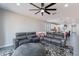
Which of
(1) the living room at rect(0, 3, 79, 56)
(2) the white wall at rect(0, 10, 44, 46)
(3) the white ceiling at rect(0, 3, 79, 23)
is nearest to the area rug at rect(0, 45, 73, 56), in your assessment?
(1) the living room at rect(0, 3, 79, 56)

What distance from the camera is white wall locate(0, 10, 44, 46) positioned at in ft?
6.37

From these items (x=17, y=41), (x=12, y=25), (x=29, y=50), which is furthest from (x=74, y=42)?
(x=12, y=25)

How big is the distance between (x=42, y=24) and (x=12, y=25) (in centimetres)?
58

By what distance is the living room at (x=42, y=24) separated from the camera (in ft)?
6.23

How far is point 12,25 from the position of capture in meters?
1.96

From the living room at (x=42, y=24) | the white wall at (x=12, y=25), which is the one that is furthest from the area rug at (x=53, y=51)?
the white wall at (x=12, y=25)

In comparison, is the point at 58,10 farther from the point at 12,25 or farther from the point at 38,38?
the point at 12,25

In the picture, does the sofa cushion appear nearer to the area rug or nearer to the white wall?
the area rug

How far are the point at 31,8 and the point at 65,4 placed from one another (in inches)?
24.8

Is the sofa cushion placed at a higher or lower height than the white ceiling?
lower

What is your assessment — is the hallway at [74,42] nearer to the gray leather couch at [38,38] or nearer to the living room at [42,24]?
the living room at [42,24]

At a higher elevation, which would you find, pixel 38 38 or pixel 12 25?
pixel 12 25

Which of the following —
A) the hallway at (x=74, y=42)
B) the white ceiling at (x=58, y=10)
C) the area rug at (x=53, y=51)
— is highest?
the white ceiling at (x=58, y=10)

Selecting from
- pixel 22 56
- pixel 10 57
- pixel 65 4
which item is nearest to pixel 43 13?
pixel 65 4
